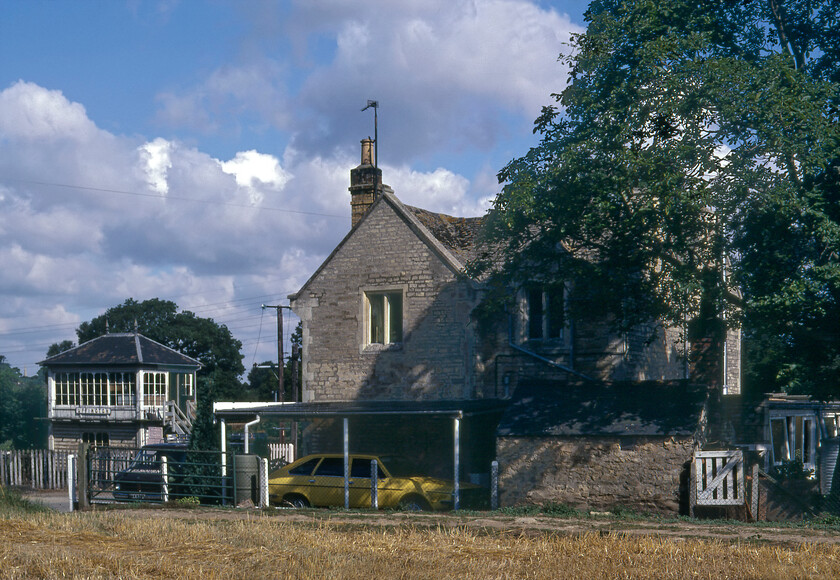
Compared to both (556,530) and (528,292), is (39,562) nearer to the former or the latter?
(556,530)

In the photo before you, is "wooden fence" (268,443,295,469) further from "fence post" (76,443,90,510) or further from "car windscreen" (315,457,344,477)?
"car windscreen" (315,457,344,477)

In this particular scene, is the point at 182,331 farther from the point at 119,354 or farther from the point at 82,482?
the point at 82,482

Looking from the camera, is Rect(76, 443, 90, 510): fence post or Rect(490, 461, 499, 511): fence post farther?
Rect(76, 443, 90, 510): fence post

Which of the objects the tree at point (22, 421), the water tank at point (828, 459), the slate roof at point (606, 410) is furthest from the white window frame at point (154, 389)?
the water tank at point (828, 459)

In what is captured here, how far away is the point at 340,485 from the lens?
23125mm

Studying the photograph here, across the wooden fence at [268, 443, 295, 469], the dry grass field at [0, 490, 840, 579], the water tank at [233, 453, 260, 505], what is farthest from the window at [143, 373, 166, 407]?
the dry grass field at [0, 490, 840, 579]

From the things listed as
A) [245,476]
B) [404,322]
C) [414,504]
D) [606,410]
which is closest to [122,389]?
[404,322]

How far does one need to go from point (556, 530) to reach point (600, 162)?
872 centimetres

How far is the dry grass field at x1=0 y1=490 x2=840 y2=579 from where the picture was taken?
Answer: 38.7ft

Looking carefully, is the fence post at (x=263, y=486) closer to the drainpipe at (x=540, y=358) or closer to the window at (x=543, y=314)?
the drainpipe at (x=540, y=358)

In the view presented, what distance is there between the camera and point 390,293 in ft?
98.2

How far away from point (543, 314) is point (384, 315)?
17.2 feet

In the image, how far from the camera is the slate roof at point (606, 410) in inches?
862

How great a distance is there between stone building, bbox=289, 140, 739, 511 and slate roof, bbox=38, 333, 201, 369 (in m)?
23.2
